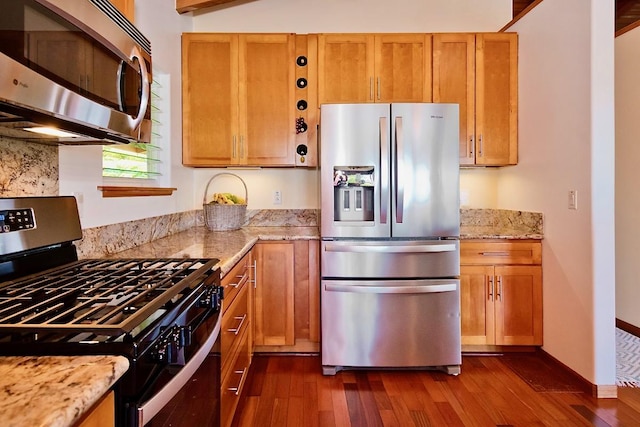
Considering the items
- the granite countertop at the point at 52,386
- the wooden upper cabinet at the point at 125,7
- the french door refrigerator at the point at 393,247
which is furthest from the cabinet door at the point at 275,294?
the granite countertop at the point at 52,386

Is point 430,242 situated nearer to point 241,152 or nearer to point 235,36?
point 241,152

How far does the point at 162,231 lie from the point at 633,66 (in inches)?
152

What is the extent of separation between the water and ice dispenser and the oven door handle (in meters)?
1.50

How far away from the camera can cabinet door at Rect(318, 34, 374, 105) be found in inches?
118

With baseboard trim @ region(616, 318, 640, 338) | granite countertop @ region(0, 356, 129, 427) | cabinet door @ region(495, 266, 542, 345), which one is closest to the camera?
granite countertop @ region(0, 356, 129, 427)

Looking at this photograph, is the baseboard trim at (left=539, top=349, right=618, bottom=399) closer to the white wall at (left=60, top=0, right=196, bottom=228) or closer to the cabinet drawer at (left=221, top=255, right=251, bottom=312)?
the cabinet drawer at (left=221, top=255, right=251, bottom=312)

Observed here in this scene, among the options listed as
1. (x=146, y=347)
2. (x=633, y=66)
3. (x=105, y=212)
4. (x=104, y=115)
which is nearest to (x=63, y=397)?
(x=146, y=347)

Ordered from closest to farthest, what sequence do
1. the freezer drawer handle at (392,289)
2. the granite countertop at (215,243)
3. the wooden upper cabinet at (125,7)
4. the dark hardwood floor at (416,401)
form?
the wooden upper cabinet at (125,7) < the granite countertop at (215,243) < the dark hardwood floor at (416,401) < the freezer drawer handle at (392,289)

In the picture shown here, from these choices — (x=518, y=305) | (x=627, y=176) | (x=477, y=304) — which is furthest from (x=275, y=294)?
(x=627, y=176)

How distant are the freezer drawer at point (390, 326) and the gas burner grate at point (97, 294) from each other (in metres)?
1.24

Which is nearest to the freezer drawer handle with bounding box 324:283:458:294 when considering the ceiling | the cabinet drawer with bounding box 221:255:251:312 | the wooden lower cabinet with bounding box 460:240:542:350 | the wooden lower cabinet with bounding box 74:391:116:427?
the wooden lower cabinet with bounding box 460:240:542:350

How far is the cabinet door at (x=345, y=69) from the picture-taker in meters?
2.99

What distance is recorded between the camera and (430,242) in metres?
2.53

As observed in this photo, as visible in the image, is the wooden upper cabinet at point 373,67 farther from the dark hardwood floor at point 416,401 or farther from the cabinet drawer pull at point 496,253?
the dark hardwood floor at point 416,401
